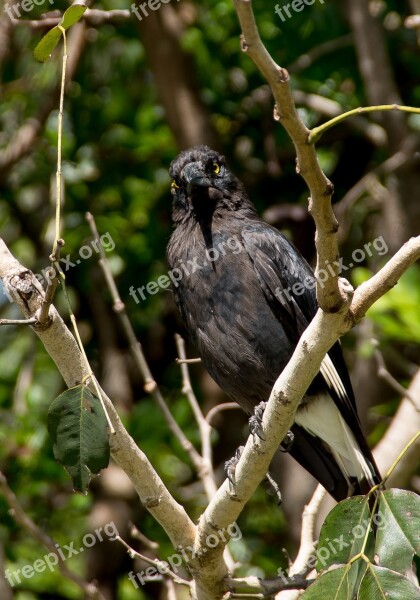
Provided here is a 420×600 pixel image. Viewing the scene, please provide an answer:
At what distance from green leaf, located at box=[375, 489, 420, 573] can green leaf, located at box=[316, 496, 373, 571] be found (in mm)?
52

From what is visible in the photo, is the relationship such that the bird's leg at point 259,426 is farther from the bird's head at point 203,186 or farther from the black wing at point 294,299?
the bird's head at point 203,186

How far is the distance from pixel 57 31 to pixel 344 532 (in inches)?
57.8

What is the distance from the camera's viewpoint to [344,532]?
2.22 metres

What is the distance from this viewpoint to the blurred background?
4711 mm

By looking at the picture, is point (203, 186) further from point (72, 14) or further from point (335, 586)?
point (335, 586)

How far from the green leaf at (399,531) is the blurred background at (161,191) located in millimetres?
2391

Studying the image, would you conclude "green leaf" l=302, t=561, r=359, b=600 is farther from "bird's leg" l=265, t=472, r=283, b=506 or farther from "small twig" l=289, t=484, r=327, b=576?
"bird's leg" l=265, t=472, r=283, b=506

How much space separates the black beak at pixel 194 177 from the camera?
12.2ft

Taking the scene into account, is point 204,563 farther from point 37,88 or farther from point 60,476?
point 37,88

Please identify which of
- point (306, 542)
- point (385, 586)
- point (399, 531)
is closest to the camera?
point (385, 586)

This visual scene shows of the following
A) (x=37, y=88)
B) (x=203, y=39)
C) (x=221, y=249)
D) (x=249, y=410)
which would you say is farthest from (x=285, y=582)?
(x=37, y=88)

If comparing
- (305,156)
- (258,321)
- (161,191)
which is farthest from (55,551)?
(161,191)

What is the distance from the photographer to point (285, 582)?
9.15ft

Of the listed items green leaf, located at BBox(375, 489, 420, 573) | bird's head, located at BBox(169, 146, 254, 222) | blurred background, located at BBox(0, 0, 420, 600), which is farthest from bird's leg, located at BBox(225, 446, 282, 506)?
blurred background, located at BBox(0, 0, 420, 600)
